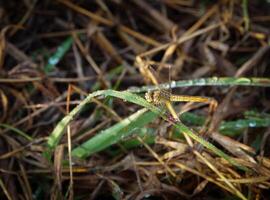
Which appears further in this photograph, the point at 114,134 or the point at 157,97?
the point at 114,134

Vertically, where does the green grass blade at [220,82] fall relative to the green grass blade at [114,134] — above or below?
above

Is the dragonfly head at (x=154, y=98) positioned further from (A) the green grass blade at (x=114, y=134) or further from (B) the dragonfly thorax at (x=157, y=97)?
(A) the green grass blade at (x=114, y=134)

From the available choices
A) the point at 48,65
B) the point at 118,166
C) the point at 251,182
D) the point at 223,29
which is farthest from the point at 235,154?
the point at 48,65

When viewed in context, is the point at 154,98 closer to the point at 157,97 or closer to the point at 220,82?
the point at 157,97

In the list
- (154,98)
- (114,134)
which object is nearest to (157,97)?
(154,98)

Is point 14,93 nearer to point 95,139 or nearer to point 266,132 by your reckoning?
point 95,139

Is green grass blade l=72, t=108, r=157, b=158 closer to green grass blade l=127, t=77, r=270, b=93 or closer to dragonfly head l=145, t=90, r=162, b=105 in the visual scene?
green grass blade l=127, t=77, r=270, b=93

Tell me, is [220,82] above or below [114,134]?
above

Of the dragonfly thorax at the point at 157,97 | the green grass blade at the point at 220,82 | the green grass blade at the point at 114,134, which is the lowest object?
the green grass blade at the point at 114,134

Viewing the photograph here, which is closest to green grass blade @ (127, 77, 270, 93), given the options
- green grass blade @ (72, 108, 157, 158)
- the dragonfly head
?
green grass blade @ (72, 108, 157, 158)

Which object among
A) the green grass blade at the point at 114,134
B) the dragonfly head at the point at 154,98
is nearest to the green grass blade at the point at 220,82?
the green grass blade at the point at 114,134

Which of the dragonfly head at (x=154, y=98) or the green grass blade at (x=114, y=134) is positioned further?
the green grass blade at (x=114, y=134)
